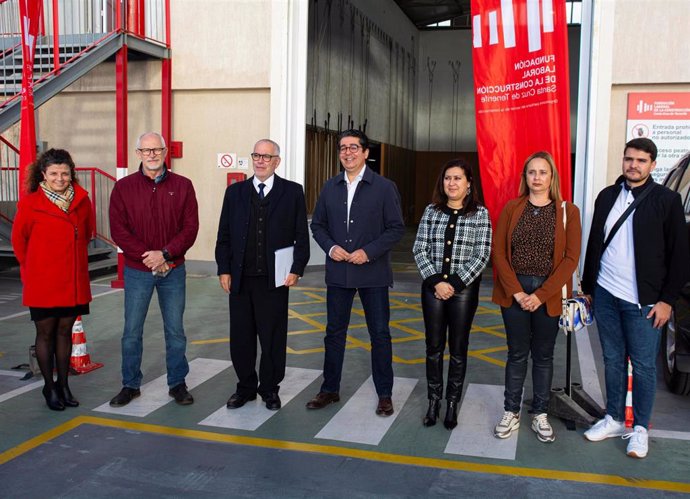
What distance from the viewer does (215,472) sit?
12.2ft

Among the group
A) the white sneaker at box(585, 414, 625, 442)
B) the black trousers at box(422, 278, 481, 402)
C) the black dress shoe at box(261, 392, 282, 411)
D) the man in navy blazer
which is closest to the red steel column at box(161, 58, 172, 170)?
the man in navy blazer

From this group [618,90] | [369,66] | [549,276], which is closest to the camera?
[549,276]

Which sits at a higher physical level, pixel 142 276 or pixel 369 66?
pixel 369 66

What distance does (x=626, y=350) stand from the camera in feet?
13.7

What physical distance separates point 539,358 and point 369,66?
16549 millimetres

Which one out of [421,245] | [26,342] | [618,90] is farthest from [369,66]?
[421,245]

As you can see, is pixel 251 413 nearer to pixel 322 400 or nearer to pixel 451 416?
pixel 322 400

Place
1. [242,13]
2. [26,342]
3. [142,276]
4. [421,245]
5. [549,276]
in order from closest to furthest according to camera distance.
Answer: [549,276]
[421,245]
[142,276]
[26,342]
[242,13]

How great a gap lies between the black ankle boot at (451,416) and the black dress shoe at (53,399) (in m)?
2.62

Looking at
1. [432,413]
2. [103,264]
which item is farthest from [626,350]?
[103,264]

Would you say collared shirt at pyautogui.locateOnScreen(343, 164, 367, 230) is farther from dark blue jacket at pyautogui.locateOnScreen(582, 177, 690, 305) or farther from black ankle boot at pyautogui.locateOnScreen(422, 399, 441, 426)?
dark blue jacket at pyautogui.locateOnScreen(582, 177, 690, 305)

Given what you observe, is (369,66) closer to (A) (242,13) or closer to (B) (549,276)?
(A) (242,13)

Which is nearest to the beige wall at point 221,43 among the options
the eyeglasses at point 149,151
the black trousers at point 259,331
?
the eyeglasses at point 149,151

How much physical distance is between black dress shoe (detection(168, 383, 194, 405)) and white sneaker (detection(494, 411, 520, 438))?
2.13 m
